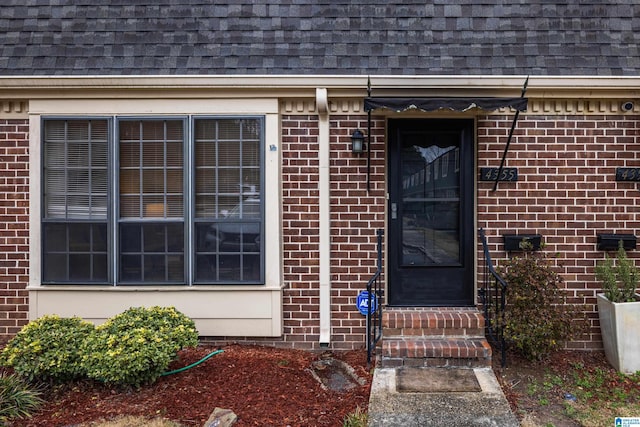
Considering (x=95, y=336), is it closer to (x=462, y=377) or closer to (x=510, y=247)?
(x=462, y=377)

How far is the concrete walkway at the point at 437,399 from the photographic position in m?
3.35

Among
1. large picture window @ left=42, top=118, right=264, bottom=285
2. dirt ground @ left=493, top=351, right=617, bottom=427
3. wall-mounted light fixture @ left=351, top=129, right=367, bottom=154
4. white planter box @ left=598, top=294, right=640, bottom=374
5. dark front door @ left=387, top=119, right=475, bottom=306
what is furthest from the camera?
dark front door @ left=387, top=119, right=475, bottom=306

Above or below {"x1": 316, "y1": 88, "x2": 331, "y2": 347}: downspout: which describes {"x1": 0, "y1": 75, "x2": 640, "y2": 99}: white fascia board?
above

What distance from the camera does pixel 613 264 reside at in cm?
469

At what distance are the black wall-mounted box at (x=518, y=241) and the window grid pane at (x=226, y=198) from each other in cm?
259

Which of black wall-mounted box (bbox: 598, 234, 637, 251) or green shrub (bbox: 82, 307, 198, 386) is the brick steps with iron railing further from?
green shrub (bbox: 82, 307, 198, 386)

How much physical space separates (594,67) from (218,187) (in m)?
4.06

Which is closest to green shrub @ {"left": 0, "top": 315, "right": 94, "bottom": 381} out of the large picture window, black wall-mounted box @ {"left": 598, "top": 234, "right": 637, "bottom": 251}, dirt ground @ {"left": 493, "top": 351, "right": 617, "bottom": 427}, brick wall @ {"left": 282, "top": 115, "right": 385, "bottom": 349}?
the large picture window

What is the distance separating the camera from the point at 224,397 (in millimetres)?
3729

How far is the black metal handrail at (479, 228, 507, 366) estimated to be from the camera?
4285mm

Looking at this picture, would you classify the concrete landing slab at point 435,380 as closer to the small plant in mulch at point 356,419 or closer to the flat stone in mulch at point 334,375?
the flat stone in mulch at point 334,375

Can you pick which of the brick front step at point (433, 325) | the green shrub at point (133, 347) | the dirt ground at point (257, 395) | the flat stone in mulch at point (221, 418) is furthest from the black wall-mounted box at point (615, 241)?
the green shrub at point (133, 347)

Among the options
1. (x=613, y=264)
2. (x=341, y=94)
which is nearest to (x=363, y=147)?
(x=341, y=94)

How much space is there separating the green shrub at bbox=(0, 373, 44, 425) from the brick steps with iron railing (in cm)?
297
